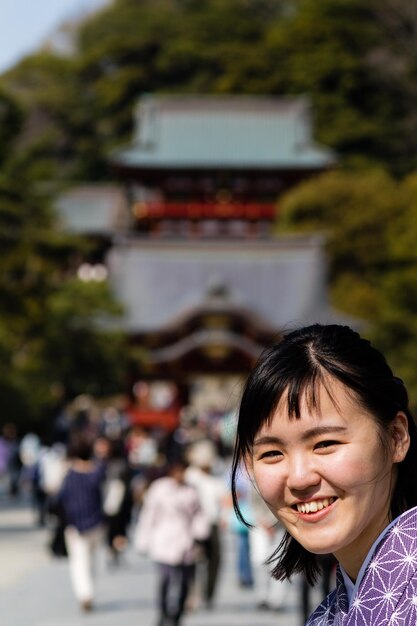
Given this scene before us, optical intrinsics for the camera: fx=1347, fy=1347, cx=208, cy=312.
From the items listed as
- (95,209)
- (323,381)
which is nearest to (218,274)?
(95,209)

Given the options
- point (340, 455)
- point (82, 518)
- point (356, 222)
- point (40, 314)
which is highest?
point (340, 455)

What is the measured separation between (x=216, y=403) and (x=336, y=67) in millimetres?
15341

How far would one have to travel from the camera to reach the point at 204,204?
49.6m

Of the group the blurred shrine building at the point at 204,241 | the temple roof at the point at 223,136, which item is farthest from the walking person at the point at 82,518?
the temple roof at the point at 223,136

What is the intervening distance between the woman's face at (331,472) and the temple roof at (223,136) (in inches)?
1824

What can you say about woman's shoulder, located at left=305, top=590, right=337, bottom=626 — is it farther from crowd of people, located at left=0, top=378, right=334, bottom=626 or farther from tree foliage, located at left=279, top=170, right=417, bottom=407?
tree foliage, located at left=279, top=170, right=417, bottom=407

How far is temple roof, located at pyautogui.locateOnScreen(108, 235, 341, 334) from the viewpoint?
1706 inches

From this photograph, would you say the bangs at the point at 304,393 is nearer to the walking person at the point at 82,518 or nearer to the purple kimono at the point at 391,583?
the purple kimono at the point at 391,583

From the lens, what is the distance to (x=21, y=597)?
994 centimetres

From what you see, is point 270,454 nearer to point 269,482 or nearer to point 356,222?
point 269,482

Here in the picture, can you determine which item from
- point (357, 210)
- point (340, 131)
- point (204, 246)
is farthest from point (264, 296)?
point (340, 131)

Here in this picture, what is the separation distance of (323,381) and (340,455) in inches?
4.2

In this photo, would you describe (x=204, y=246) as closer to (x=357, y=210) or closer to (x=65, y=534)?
(x=357, y=210)

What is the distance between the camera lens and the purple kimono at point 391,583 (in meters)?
1.76
